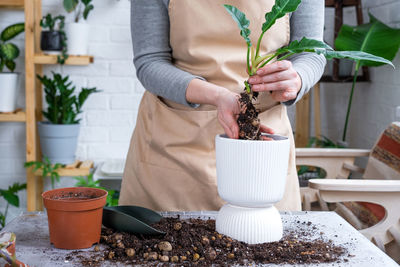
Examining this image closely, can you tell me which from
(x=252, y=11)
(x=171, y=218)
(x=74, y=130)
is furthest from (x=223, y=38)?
(x=74, y=130)

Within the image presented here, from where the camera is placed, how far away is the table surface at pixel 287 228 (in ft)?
2.97

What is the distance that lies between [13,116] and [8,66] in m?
0.28

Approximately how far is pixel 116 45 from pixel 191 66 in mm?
1693

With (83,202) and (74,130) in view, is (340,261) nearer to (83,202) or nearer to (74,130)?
(83,202)

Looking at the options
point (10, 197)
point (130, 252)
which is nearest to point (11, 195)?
point (10, 197)

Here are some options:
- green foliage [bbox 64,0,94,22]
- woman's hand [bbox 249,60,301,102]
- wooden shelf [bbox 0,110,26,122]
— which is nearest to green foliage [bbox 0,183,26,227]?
wooden shelf [bbox 0,110,26,122]

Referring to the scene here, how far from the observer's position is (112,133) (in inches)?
118

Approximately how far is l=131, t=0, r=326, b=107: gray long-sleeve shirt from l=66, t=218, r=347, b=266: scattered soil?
14.8 inches

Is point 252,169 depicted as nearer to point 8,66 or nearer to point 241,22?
point 241,22

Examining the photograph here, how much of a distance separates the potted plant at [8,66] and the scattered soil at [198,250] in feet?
6.12

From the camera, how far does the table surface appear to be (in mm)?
906

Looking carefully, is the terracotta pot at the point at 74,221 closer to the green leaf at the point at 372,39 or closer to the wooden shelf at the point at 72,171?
the wooden shelf at the point at 72,171

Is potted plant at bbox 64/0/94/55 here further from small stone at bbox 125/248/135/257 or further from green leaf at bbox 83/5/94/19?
small stone at bbox 125/248/135/257

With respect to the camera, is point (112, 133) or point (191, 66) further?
point (112, 133)
